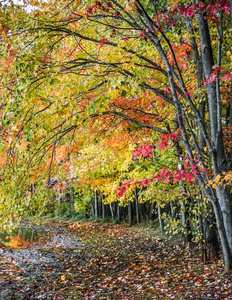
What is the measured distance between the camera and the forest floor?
234 inches

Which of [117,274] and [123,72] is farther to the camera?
[117,274]

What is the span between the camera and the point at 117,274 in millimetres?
8117

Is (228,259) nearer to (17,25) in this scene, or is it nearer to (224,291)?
(224,291)

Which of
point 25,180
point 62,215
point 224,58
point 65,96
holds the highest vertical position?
point 224,58

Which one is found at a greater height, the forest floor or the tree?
the tree

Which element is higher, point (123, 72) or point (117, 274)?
point (123, 72)

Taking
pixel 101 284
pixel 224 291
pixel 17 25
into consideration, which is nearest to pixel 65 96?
pixel 17 25

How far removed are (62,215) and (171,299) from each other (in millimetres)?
27173

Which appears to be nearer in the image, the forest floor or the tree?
the tree

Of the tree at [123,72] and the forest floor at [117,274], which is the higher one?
the tree at [123,72]

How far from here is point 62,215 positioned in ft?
101

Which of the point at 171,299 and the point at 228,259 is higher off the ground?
the point at 228,259

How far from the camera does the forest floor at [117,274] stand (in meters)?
5.95

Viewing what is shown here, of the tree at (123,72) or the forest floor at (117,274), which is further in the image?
the forest floor at (117,274)
